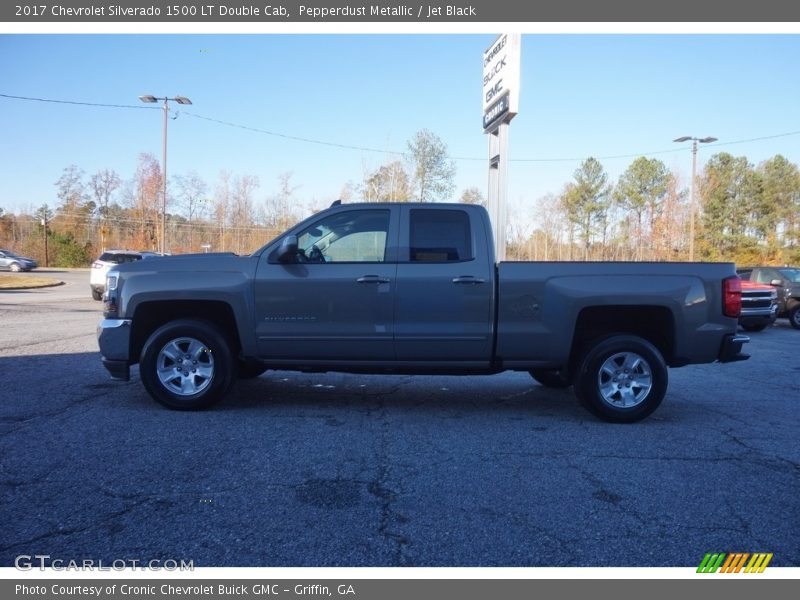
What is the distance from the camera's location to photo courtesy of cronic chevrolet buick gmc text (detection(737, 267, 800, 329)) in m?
16.6

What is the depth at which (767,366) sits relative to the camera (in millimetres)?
9594

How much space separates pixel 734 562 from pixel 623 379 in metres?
2.79

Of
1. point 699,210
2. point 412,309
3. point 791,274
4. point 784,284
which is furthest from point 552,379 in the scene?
point 699,210

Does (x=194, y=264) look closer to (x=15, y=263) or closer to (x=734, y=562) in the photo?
(x=734, y=562)

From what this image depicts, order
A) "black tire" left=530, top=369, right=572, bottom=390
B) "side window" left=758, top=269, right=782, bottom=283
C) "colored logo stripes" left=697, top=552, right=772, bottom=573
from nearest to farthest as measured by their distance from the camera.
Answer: "colored logo stripes" left=697, top=552, right=772, bottom=573 → "black tire" left=530, top=369, right=572, bottom=390 → "side window" left=758, top=269, right=782, bottom=283

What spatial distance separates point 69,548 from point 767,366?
10.2 metres

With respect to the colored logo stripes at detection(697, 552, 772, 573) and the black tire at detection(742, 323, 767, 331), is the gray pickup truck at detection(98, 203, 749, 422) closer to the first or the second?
the colored logo stripes at detection(697, 552, 772, 573)

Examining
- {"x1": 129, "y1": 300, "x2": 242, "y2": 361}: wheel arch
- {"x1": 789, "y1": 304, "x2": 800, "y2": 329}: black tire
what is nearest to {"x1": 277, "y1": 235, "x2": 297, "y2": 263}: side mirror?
{"x1": 129, "y1": 300, "x2": 242, "y2": 361}: wheel arch

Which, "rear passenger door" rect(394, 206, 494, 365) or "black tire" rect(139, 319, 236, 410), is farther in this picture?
"black tire" rect(139, 319, 236, 410)

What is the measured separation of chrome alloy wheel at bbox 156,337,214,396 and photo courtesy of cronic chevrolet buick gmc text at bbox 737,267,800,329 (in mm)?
16178

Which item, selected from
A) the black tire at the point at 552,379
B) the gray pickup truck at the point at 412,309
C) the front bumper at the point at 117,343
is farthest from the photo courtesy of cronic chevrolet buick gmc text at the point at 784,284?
the front bumper at the point at 117,343

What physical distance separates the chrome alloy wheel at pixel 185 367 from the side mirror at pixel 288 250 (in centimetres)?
116

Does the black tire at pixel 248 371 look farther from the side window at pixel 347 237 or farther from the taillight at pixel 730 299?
the taillight at pixel 730 299

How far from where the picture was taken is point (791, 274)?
16.9 m
